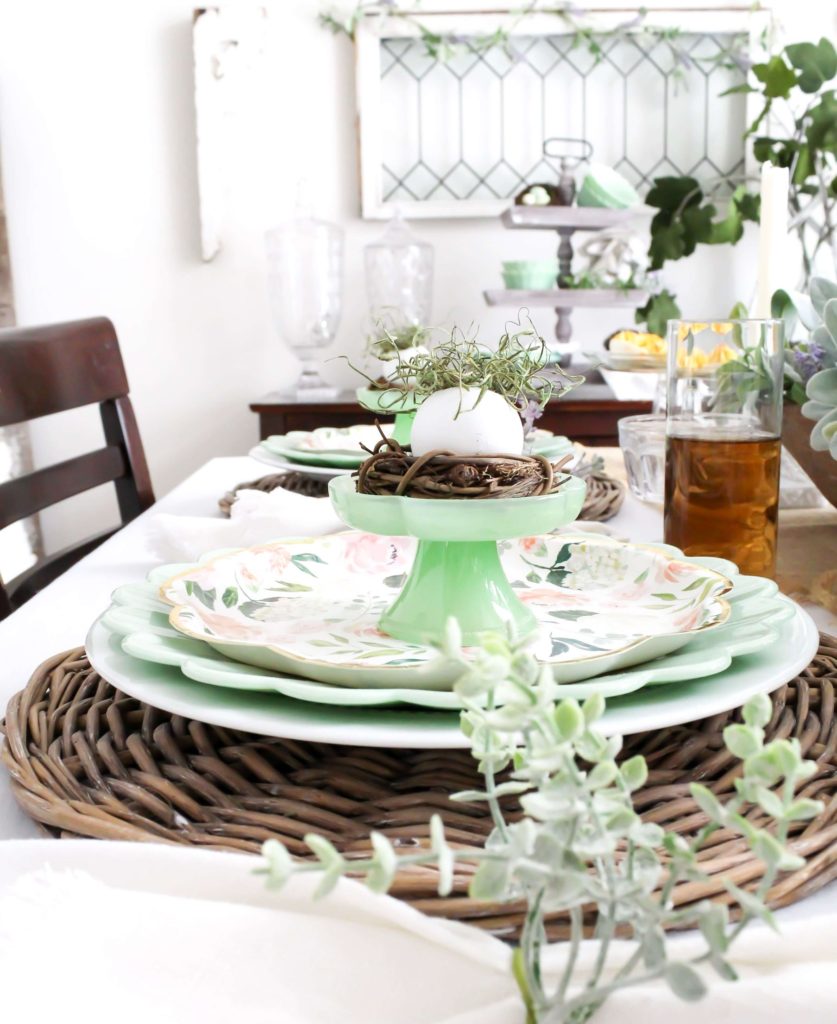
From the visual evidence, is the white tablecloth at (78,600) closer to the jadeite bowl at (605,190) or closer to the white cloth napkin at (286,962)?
the white cloth napkin at (286,962)

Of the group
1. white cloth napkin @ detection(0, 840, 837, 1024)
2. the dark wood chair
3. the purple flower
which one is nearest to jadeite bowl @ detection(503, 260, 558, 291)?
the dark wood chair

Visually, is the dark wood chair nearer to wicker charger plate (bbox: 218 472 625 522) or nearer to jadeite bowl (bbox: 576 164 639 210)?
wicker charger plate (bbox: 218 472 625 522)

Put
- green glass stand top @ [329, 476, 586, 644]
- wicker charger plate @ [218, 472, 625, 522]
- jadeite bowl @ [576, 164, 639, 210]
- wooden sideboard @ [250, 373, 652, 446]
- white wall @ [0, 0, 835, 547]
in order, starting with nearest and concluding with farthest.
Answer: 1. green glass stand top @ [329, 476, 586, 644]
2. wicker charger plate @ [218, 472, 625, 522]
3. wooden sideboard @ [250, 373, 652, 446]
4. jadeite bowl @ [576, 164, 639, 210]
5. white wall @ [0, 0, 835, 547]

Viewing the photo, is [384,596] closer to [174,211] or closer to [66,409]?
[66,409]

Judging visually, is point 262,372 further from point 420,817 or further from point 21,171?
point 420,817

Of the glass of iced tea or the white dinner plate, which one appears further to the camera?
the white dinner plate

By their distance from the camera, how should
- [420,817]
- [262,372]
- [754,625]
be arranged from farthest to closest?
[262,372] → [754,625] → [420,817]

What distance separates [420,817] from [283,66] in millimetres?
2495

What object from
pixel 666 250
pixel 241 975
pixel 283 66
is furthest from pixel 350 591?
pixel 283 66

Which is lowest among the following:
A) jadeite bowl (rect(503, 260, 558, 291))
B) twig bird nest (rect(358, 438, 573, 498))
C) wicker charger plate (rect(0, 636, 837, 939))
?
wicker charger plate (rect(0, 636, 837, 939))

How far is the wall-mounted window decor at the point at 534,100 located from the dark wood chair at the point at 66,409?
1.26 metres

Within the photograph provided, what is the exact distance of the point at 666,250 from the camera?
2512 millimetres

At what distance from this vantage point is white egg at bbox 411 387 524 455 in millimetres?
507

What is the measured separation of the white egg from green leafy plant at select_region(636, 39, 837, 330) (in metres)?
2.11
